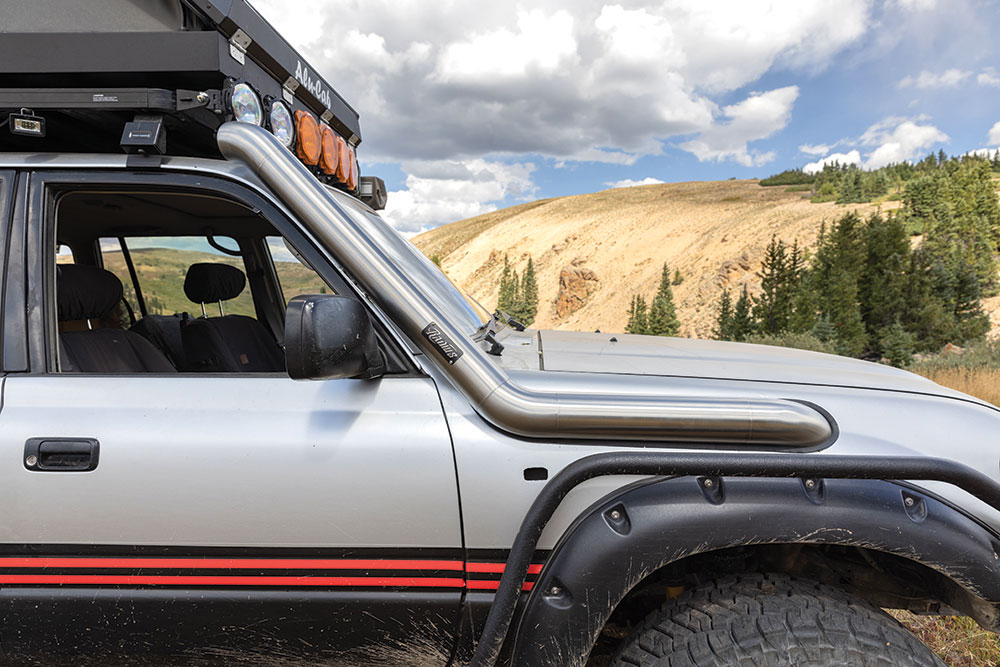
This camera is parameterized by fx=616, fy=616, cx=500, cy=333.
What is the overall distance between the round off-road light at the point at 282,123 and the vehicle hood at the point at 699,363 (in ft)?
3.25

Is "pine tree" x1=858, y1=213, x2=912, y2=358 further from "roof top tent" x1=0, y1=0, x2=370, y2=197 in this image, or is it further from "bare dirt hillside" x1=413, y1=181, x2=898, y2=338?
"roof top tent" x1=0, y1=0, x2=370, y2=197

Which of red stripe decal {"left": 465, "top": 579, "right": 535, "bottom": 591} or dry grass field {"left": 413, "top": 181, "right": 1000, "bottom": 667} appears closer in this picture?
red stripe decal {"left": 465, "top": 579, "right": 535, "bottom": 591}

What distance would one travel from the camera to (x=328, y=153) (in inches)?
85.5

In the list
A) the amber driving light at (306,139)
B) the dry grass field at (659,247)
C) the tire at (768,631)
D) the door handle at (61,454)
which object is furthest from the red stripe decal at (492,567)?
the dry grass field at (659,247)

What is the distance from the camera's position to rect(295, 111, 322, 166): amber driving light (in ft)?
6.63

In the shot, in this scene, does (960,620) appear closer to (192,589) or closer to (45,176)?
(192,589)

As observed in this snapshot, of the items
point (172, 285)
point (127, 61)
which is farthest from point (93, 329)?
point (127, 61)

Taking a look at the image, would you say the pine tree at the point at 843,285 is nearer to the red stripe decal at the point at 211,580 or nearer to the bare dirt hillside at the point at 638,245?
the bare dirt hillside at the point at 638,245

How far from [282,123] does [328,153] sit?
0.21 m

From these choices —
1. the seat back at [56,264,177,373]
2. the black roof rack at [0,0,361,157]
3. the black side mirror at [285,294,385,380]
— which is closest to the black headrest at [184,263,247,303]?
the seat back at [56,264,177,373]

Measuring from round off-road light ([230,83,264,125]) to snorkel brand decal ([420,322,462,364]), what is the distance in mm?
866

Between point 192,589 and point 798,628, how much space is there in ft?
5.22

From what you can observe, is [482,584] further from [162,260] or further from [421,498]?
[162,260]

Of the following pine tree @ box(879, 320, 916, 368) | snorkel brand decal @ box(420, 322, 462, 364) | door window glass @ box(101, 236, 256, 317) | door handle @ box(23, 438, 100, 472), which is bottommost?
pine tree @ box(879, 320, 916, 368)
